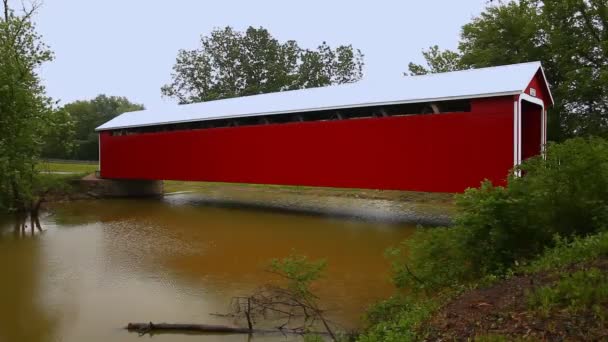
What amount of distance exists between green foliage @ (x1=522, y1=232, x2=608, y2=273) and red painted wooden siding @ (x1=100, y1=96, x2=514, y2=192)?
6.02 metres

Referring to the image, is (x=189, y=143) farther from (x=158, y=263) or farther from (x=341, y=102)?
(x=158, y=263)

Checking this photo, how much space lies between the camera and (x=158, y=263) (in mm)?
8156

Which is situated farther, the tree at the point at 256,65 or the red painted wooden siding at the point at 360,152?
the tree at the point at 256,65

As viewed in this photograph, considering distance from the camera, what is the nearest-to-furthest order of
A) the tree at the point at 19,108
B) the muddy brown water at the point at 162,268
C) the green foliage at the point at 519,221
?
the green foliage at the point at 519,221 → the muddy brown water at the point at 162,268 → the tree at the point at 19,108

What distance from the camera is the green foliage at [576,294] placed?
2.76m

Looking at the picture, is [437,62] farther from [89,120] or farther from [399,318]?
[89,120]

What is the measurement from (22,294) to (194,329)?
10.2 ft

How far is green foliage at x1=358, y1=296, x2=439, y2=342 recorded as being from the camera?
3125 mm

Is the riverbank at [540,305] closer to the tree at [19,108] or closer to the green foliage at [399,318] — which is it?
the green foliage at [399,318]

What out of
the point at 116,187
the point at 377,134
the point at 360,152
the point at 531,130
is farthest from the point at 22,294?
the point at 116,187

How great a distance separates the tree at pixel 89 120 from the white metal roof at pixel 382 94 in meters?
22.2

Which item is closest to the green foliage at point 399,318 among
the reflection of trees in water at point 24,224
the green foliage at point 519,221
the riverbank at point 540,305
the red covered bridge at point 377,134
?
the riverbank at point 540,305

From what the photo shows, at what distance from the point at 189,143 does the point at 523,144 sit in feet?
34.1

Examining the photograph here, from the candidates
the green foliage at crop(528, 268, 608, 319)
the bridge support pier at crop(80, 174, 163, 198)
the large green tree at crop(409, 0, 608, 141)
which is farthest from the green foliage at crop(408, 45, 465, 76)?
the green foliage at crop(528, 268, 608, 319)
